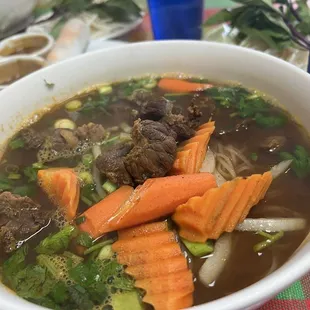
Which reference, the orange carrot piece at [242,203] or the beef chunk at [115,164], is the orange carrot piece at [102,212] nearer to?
the beef chunk at [115,164]

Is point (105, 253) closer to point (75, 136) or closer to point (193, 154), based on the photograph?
point (193, 154)

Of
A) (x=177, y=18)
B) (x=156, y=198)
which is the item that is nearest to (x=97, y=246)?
(x=156, y=198)

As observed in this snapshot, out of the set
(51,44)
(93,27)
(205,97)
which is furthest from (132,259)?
(93,27)

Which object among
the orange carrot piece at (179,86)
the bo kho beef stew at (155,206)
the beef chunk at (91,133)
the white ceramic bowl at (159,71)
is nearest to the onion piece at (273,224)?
the bo kho beef stew at (155,206)

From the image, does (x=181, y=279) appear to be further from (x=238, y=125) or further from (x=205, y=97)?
(x=205, y=97)

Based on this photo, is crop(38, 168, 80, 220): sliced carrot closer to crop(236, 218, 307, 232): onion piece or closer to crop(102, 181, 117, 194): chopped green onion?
crop(102, 181, 117, 194): chopped green onion

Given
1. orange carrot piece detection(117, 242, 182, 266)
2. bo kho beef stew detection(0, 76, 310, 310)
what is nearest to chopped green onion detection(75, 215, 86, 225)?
bo kho beef stew detection(0, 76, 310, 310)
